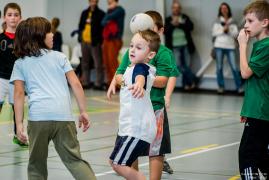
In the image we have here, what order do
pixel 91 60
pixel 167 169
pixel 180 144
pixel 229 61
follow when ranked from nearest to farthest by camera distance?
1. pixel 167 169
2. pixel 180 144
3. pixel 229 61
4. pixel 91 60

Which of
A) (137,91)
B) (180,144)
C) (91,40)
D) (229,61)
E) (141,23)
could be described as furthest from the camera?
(91,40)

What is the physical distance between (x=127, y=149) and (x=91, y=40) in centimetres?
1578

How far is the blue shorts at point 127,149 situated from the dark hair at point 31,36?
3.34 ft

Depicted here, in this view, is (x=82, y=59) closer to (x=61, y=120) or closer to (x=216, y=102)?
(x=216, y=102)

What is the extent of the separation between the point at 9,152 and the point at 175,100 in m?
9.66

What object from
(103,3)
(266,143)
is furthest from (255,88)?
(103,3)

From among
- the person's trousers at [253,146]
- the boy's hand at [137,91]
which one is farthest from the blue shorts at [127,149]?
the person's trousers at [253,146]

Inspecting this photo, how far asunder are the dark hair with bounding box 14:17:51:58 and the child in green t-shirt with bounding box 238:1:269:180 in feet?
5.58

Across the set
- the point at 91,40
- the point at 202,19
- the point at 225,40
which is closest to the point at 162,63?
the point at 225,40

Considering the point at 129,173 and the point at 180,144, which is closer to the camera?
the point at 129,173

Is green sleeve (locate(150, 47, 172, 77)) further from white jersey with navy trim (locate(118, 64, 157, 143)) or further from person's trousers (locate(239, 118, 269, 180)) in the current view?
person's trousers (locate(239, 118, 269, 180))

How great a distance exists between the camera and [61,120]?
608 cm

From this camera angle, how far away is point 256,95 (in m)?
6.27

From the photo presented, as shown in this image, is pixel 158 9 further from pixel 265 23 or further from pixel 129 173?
pixel 129 173
